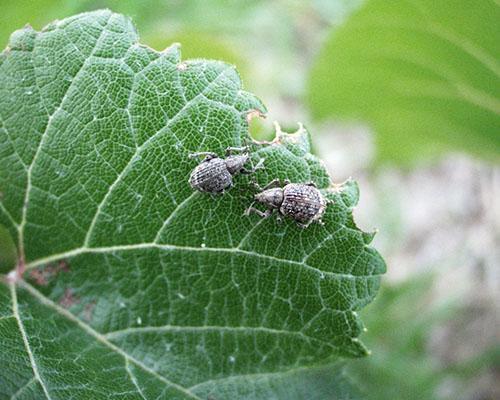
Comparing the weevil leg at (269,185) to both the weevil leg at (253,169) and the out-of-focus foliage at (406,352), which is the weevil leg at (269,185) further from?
the out-of-focus foliage at (406,352)

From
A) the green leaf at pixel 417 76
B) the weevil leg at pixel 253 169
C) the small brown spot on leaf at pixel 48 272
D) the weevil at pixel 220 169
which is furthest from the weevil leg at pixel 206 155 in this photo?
the green leaf at pixel 417 76

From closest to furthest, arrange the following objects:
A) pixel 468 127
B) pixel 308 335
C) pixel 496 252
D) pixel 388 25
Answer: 1. pixel 308 335
2. pixel 388 25
3. pixel 468 127
4. pixel 496 252

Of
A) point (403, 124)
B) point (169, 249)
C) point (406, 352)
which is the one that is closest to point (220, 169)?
point (169, 249)

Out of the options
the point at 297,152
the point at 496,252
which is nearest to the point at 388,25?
the point at 297,152

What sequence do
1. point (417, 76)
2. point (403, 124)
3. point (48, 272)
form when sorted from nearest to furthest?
point (48, 272) → point (417, 76) → point (403, 124)

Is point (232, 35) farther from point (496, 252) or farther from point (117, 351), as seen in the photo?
point (117, 351)

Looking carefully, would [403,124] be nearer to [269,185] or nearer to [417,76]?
[417,76]

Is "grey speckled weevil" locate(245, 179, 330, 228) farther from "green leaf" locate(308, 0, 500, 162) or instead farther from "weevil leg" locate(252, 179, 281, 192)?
"green leaf" locate(308, 0, 500, 162)
